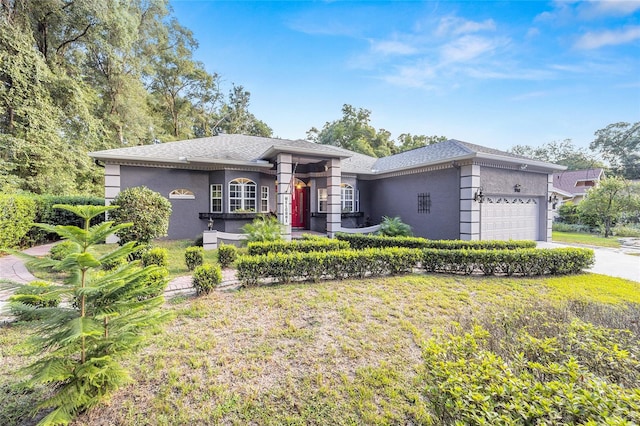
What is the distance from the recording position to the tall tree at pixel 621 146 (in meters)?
36.7

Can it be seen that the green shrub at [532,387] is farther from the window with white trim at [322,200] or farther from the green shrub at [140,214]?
the window with white trim at [322,200]

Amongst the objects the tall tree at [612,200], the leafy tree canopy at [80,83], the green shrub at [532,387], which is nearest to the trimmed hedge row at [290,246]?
the green shrub at [532,387]

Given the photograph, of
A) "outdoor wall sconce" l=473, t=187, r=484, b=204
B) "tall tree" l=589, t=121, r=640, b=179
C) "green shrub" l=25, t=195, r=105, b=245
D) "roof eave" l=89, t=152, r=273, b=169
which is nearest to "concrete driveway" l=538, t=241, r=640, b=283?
"outdoor wall sconce" l=473, t=187, r=484, b=204

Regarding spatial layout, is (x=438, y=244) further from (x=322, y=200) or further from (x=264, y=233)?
(x=322, y=200)

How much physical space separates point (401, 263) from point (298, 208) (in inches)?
336

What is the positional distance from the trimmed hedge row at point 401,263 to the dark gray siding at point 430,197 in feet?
12.3

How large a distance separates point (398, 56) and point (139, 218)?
11655 mm

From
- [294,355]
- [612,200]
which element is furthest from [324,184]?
[612,200]

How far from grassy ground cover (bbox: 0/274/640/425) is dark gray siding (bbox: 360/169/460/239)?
19.5ft

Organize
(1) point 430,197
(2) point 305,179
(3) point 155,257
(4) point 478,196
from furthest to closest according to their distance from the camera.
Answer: (2) point 305,179
(1) point 430,197
(4) point 478,196
(3) point 155,257

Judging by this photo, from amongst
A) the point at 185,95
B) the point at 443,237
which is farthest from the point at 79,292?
the point at 185,95

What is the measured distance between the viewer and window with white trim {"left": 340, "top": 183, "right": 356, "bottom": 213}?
14.4 m

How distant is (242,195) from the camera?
12000mm

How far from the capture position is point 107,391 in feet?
7.84
